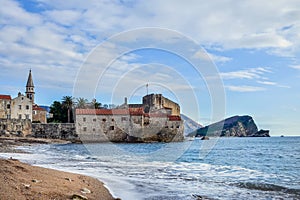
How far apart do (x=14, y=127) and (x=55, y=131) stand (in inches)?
371

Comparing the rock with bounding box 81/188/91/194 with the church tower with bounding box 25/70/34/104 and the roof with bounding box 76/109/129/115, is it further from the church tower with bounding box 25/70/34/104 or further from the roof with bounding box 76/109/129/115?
the church tower with bounding box 25/70/34/104

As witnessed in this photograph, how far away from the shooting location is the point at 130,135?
82188 mm

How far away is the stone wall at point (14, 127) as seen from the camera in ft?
240

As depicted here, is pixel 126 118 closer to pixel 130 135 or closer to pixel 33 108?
pixel 130 135

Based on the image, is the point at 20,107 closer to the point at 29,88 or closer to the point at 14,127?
the point at 14,127

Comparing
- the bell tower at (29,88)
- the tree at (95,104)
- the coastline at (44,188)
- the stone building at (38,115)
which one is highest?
the bell tower at (29,88)

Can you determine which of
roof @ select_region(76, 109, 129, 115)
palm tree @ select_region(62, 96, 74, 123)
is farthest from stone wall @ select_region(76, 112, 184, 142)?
palm tree @ select_region(62, 96, 74, 123)

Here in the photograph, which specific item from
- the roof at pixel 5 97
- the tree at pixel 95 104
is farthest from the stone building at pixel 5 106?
the tree at pixel 95 104

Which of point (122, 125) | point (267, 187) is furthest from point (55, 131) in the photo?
point (267, 187)

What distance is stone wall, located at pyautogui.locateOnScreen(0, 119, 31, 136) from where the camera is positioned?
2884 inches

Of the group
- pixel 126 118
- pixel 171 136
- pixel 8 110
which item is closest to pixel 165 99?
pixel 171 136

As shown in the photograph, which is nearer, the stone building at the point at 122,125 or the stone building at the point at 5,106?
the stone building at the point at 5,106

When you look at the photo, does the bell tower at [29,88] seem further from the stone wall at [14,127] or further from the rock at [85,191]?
the rock at [85,191]

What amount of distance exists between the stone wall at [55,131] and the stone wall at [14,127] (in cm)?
241
